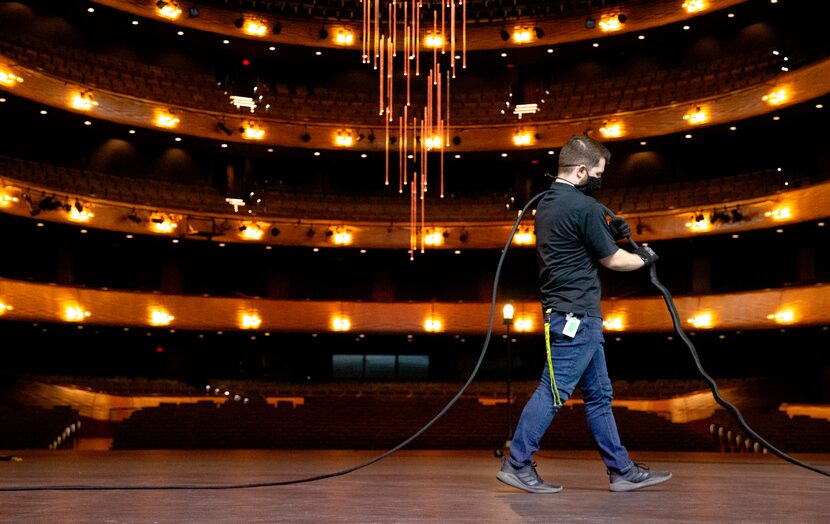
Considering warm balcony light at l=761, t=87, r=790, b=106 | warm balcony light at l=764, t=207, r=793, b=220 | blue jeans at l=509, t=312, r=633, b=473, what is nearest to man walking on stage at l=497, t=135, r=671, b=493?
blue jeans at l=509, t=312, r=633, b=473

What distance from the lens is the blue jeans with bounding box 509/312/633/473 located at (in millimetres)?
5852

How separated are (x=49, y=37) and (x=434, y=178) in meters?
14.1

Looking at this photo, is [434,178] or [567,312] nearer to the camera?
[567,312]

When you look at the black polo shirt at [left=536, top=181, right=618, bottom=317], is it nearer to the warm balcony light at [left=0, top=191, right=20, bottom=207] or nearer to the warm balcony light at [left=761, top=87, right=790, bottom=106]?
the warm balcony light at [left=0, top=191, right=20, bottom=207]

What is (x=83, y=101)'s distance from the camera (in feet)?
98.0

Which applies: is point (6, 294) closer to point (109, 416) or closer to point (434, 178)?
point (109, 416)

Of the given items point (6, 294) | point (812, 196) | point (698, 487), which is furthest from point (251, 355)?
point (698, 487)

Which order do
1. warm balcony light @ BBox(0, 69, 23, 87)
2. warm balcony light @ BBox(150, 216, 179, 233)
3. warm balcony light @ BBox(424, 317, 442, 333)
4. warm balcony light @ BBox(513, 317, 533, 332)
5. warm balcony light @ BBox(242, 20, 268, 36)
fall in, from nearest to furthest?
1. warm balcony light @ BBox(0, 69, 23, 87)
2. warm balcony light @ BBox(150, 216, 179, 233)
3. warm balcony light @ BBox(513, 317, 533, 332)
4. warm balcony light @ BBox(424, 317, 442, 333)
5. warm balcony light @ BBox(242, 20, 268, 36)

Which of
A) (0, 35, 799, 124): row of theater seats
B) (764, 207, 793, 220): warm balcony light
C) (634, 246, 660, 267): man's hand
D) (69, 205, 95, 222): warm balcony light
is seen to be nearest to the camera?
(634, 246, 660, 267): man's hand

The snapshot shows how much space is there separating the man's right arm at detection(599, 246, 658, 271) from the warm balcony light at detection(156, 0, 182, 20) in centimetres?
2951

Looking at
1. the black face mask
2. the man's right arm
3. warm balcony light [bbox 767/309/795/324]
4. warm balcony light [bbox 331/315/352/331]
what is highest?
warm balcony light [bbox 331/315/352/331]

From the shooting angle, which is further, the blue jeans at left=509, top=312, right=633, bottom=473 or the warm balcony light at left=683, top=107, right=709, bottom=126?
the warm balcony light at left=683, top=107, right=709, bottom=126

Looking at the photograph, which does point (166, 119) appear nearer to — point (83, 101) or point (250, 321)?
point (83, 101)

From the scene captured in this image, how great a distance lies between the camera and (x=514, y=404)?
88.5ft
